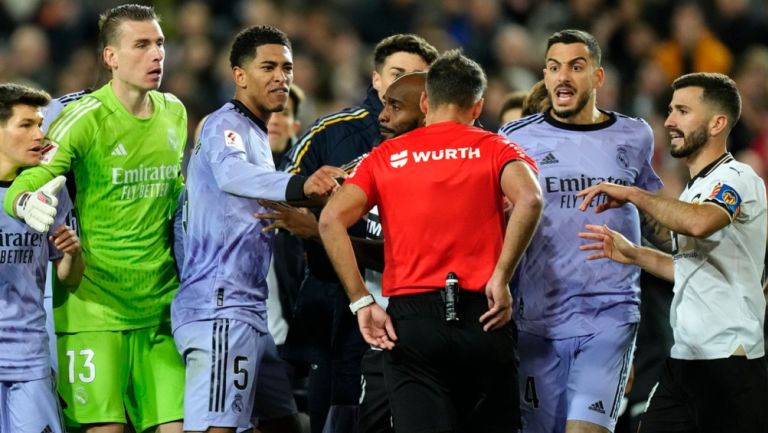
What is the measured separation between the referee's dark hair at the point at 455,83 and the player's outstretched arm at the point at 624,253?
111 cm

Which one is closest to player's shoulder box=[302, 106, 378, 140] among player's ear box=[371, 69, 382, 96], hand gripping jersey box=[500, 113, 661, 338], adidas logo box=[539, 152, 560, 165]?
player's ear box=[371, 69, 382, 96]

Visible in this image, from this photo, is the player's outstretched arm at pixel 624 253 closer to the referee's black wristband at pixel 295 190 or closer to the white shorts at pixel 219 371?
the referee's black wristband at pixel 295 190

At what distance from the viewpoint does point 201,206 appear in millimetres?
7676

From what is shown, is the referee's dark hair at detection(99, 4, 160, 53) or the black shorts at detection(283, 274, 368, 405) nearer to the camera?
the referee's dark hair at detection(99, 4, 160, 53)

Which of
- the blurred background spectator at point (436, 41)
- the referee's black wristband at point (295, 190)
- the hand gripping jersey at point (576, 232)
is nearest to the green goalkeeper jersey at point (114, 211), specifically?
the referee's black wristband at point (295, 190)

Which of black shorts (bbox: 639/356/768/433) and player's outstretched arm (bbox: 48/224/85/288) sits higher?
player's outstretched arm (bbox: 48/224/85/288)

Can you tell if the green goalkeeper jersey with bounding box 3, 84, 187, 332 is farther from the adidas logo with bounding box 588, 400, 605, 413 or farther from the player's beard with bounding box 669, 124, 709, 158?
the player's beard with bounding box 669, 124, 709, 158

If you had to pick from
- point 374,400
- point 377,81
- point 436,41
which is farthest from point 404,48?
point 436,41

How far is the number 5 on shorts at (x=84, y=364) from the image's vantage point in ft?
25.1

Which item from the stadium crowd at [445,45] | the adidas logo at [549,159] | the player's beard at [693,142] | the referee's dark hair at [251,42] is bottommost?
the adidas logo at [549,159]

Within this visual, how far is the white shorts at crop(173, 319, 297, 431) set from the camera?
24.7ft

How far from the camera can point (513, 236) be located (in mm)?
6609

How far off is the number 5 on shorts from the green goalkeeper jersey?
137 mm

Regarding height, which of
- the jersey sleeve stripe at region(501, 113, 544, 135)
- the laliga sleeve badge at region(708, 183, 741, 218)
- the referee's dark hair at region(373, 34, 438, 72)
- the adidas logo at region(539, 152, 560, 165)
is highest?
the referee's dark hair at region(373, 34, 438, 72)
